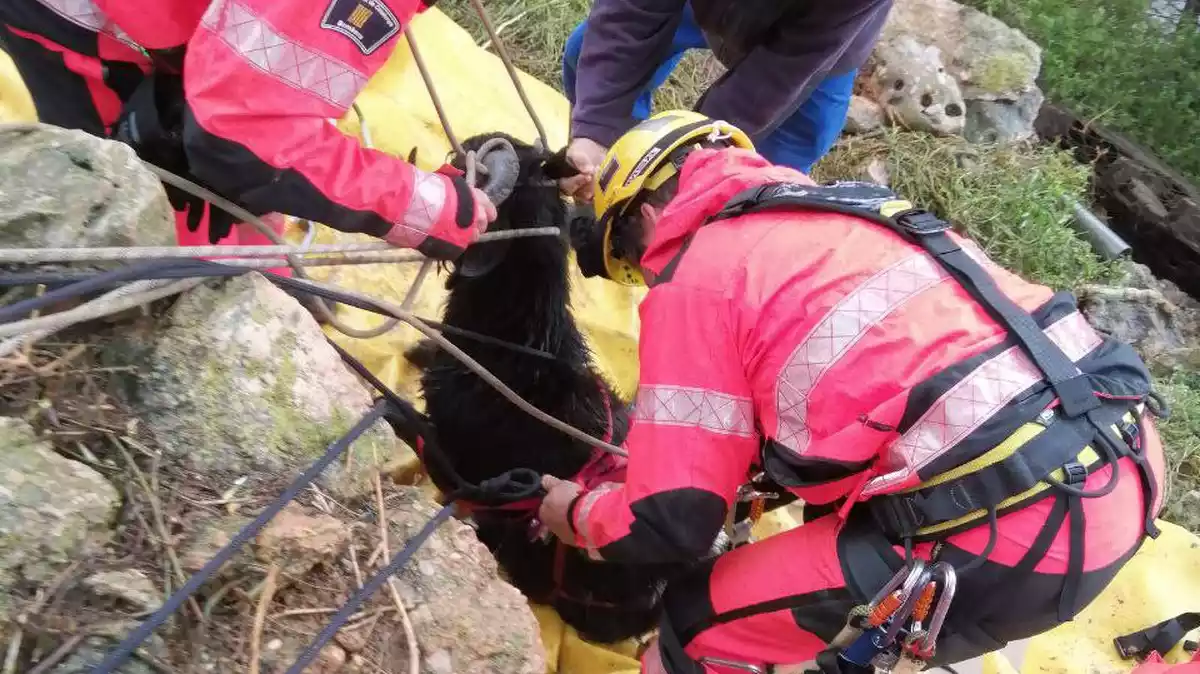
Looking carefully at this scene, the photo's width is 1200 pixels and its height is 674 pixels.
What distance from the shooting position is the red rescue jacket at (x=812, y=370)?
158 cm

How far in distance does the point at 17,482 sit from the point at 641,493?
1.14 m

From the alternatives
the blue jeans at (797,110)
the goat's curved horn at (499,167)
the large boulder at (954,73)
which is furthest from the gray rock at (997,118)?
the goat's curved horn at (499,167)

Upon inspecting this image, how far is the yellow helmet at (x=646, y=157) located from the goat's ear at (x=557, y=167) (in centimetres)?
21

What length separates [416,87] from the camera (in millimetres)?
3646

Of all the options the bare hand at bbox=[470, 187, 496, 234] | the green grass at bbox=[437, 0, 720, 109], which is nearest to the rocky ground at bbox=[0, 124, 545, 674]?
the bare hand at bbox=[470, 187, 496, 234]

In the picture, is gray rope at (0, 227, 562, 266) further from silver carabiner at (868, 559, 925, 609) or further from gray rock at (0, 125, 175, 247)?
silver carabiner at (868, 559, 925, 609)

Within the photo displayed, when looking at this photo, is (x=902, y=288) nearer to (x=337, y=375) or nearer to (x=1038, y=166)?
(x=337, y=375)

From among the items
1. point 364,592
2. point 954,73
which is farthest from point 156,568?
point 954,73

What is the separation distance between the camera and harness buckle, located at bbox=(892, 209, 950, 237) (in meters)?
1.69

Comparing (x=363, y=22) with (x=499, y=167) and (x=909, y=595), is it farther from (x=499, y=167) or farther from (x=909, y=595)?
(x=909, y=595)

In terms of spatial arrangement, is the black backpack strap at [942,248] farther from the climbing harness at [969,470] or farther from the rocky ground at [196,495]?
the rocky ground at [196,495]

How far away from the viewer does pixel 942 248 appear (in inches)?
66.0

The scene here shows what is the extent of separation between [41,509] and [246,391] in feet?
1.14

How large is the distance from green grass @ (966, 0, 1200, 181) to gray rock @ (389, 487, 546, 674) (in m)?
7.09
